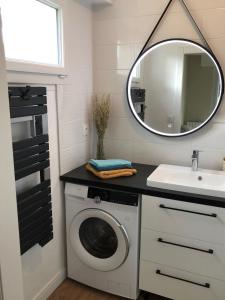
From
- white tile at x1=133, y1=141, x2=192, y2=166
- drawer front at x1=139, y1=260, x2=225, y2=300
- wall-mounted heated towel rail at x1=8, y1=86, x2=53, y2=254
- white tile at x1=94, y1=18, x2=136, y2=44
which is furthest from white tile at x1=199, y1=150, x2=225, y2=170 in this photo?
wall-mounted heated towel rail at x1=8, y1=86, x2=53, y2=254

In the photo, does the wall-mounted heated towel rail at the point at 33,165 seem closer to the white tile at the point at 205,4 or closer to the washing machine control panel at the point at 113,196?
the washing machine control panel at the point at 113,196

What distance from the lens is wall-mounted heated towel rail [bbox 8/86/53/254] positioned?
1529mm

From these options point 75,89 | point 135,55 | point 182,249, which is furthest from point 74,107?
point 182,249

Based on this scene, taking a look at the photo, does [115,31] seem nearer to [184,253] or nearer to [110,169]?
[110,169]

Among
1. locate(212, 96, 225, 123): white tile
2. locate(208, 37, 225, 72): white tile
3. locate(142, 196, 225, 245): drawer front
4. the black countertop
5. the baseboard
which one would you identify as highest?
locate(208, 37, 225, 72): white tile

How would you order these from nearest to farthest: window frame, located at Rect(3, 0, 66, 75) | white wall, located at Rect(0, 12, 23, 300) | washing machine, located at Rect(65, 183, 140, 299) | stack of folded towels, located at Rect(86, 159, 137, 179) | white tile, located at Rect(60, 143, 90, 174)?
white wall, located at Rect(0, 12, 23, 300) < window frame, located at Rect(3, 0, 66, 75) < washing machine, located at Rect(65, 183, 140, 299) < stack of folded towels, located at Rect(86, 159, 137, 179) < white tile, located at Rect(60, 143, 90, 174)

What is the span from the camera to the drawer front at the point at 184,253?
5.47ft

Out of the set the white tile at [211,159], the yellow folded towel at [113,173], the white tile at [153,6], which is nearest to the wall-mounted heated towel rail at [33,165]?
the yellow folded towel at [113,173]

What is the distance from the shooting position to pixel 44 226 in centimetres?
186

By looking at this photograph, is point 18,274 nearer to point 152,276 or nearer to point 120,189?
point 120,189

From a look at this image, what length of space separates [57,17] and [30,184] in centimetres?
119

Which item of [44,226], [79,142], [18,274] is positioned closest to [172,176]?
[79,142]

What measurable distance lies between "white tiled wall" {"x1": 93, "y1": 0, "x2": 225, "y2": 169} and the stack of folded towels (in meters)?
0.35

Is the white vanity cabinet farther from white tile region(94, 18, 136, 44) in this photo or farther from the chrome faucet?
white tile region(94, 18, 136, 44)
